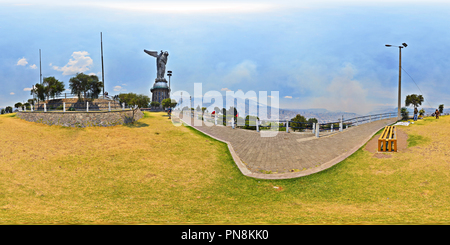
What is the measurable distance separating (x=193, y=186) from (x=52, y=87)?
39046 millimetres

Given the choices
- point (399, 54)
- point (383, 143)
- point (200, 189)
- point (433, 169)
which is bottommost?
point (200, 189)

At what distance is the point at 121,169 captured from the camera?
12.5 m

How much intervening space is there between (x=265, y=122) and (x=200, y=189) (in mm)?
11592

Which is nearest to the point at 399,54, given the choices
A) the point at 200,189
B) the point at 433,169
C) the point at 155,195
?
the point at 433,169

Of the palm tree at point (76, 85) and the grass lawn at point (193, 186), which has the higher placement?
the palm tree at point (76, 85)

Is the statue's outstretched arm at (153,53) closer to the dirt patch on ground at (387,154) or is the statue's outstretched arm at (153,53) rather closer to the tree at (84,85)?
the tree at (84,85)

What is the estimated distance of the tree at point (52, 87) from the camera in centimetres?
3766

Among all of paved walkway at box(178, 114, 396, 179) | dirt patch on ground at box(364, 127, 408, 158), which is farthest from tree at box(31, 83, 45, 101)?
dirt patch on ground at box(364, 127, 408, 158)

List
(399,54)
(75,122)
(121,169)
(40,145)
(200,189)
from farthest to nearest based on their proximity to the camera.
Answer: (399,54) → (75,122) → (40,145) → (121,169) → (200,189)

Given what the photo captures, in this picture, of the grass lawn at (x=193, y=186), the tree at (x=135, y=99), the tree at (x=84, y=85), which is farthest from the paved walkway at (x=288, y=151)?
the tree at (x=135, y=99)

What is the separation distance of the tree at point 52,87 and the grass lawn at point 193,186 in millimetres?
25480

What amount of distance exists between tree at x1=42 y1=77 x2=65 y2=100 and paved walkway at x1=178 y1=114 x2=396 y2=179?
33129mm

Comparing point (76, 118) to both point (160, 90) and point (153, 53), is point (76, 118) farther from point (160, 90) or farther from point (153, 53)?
point (153, 53)

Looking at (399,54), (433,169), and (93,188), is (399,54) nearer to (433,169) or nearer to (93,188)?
(433,169)
